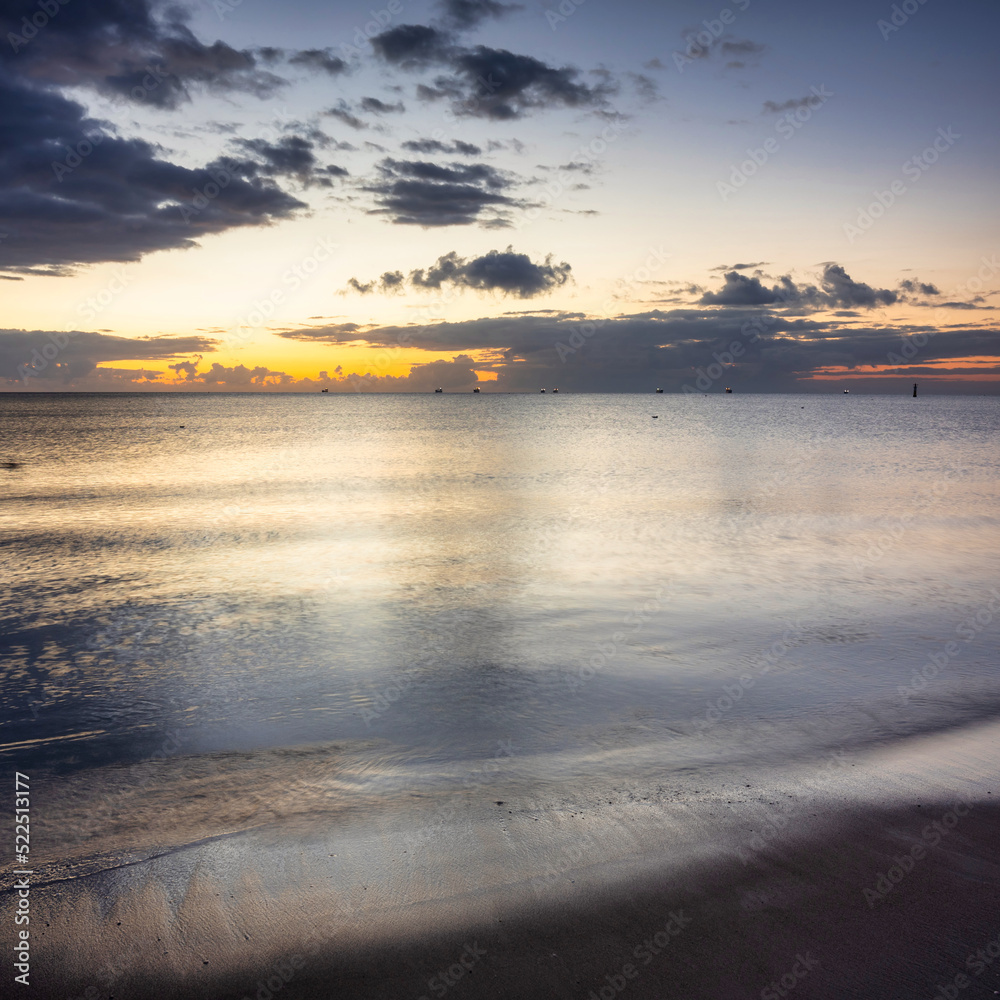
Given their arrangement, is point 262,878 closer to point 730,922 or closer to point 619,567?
point 730,922

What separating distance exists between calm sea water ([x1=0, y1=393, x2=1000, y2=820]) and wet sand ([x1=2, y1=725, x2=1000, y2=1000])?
48.2 inches

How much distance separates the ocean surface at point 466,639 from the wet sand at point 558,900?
0.77 metres

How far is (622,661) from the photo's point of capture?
1089 centimetres

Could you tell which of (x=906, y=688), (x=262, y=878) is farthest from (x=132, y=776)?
(x=906, y=688)

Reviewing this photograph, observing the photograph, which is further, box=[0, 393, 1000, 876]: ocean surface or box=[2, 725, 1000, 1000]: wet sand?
box=[0, 393, 1000, 876]: ocean surface

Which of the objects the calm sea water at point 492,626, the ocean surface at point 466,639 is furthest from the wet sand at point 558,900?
the calm sea water at point 492,626

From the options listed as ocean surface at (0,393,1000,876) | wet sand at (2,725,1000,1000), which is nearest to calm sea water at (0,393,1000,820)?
ocean surface at (0,393,1000,876)

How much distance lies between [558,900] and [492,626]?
782 centimetres

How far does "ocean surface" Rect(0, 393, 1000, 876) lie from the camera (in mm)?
7867

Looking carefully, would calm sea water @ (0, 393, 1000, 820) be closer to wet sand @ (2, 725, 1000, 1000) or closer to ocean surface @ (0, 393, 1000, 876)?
ocean surface @ (0, 393, 1000, 876)

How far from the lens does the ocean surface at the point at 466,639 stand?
787 centimetres

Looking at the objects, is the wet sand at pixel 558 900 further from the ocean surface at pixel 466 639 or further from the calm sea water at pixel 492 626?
the calm sea water at pixel 492 626

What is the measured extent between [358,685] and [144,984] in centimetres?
575

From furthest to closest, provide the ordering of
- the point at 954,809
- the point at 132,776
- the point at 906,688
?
the point at 906,688
the point at 132,776
the point at 954,809
